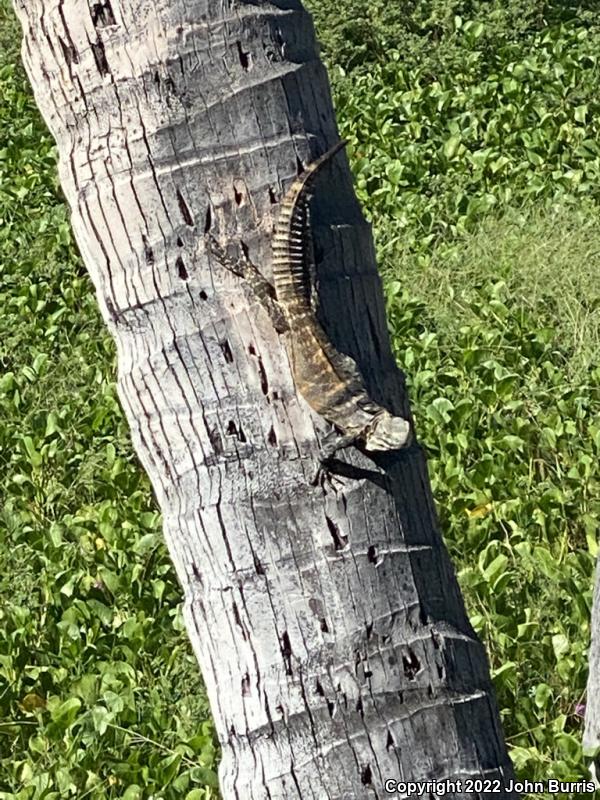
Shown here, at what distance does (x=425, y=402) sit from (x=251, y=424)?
147 inches

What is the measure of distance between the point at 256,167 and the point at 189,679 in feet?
9.51

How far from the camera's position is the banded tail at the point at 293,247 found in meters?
2.30

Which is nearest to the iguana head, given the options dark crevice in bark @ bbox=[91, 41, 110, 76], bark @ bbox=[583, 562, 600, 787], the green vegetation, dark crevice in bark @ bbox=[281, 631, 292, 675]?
dark crevice in bark @ bbox=[281, 631, 292, 675]

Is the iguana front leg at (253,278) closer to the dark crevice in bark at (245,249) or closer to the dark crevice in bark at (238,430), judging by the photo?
the dark crevice in bark at (245,249)

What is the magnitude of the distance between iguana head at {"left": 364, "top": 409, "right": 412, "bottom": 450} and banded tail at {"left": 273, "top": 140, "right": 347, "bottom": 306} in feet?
0.86

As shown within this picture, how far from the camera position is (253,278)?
2.29 metres

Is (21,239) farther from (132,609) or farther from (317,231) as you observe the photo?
(317,231)

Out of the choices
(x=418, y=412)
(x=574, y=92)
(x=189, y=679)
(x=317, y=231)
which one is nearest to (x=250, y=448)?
(x=317, y=231)

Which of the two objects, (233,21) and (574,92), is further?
(574,92)

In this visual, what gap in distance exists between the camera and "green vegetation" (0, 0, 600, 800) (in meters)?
4.50

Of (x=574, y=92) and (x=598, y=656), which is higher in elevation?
(x=574, y=92)

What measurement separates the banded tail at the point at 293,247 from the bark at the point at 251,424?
27 millimetres

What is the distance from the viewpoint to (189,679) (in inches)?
187

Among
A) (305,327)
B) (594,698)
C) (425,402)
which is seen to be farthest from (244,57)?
(425,402)
